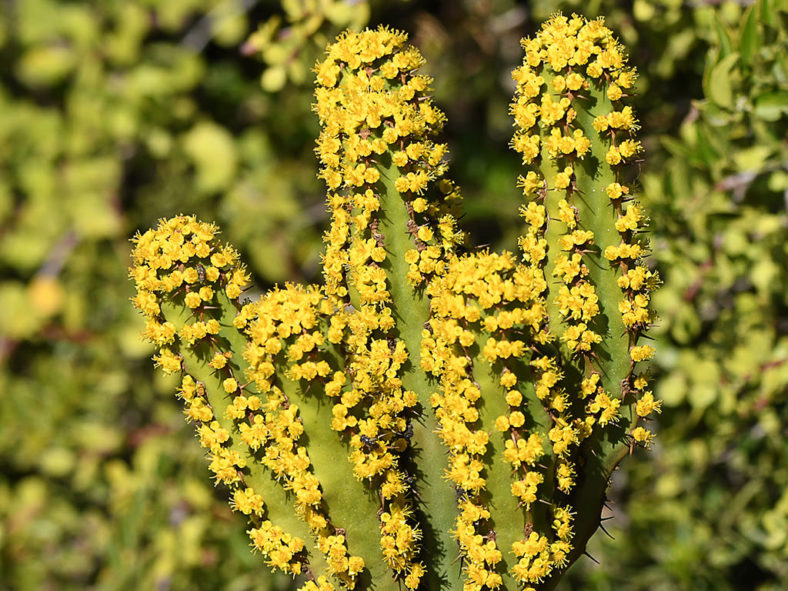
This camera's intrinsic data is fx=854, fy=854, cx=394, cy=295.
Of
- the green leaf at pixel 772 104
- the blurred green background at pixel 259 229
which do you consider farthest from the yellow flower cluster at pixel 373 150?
the green leaf at pixel 772 104

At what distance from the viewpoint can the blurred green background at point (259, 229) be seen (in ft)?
6.56

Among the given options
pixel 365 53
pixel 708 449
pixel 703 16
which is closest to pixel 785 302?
pixel 708 449

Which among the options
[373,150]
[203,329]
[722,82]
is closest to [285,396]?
[203,329]

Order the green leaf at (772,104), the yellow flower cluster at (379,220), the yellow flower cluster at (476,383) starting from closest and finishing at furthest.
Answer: the yellow flower cluster at (476,383) < the yellow flower cluster at (379,220) < the green leaf at (772,104)

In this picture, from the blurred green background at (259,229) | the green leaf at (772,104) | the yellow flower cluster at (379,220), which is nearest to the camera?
the yellow flower cluster at (379,220)

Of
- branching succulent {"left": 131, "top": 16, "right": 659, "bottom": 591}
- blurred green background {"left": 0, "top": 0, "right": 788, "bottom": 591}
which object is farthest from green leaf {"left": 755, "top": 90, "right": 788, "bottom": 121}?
branching succulent {"left": 131, "top": 16, "right": 659, "bottom": 591}

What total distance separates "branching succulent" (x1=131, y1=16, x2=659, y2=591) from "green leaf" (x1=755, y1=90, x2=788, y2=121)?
0.62 m

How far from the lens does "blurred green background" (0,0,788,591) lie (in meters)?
2.00

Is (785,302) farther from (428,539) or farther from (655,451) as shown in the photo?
(428,539)

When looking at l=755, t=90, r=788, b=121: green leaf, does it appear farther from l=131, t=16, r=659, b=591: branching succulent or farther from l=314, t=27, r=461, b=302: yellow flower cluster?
l=314, t=27, r=461, b=302: yellow flower cluster

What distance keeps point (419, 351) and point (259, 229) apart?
207 centimetres

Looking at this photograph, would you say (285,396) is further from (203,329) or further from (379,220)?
(379,220)

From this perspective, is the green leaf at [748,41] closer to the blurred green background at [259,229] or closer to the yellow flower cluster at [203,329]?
the blurred green background at [259,229]

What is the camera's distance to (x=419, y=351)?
120 centimetres
